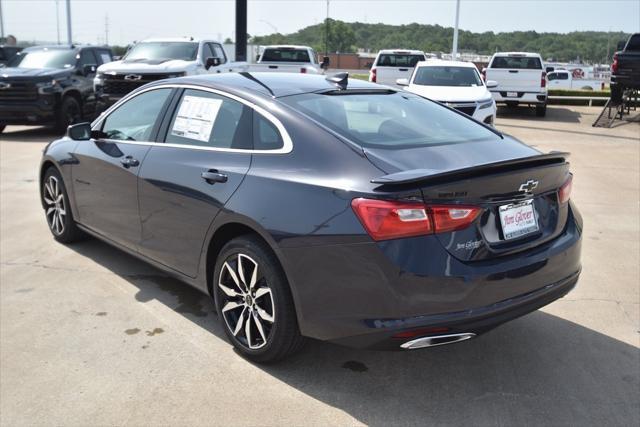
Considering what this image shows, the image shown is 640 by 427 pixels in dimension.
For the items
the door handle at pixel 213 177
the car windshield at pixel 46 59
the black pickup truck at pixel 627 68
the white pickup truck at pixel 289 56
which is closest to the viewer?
the door handle at pixel 213 177

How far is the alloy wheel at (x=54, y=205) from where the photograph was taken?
5586 millimetres

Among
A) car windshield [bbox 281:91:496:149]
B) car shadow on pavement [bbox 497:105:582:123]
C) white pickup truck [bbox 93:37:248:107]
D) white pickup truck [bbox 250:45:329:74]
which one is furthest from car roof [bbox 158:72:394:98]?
car shadow on pavement [bbox 497:105:582:123]

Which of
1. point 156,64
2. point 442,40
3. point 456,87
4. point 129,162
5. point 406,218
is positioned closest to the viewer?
point 406,218

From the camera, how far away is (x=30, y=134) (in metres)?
14.1

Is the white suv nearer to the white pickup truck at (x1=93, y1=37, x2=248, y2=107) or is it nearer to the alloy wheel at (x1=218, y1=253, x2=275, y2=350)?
the white pickup truck at (x1=93, y1=37, x2=248, y2=107)

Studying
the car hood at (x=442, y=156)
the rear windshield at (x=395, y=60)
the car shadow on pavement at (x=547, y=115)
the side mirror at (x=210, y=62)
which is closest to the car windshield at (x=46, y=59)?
the side mirror at (x=210, y=62)

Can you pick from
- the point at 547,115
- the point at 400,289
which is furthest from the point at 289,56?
the point at 400,289

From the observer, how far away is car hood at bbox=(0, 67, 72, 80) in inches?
517

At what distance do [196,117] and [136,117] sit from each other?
875 millimetres

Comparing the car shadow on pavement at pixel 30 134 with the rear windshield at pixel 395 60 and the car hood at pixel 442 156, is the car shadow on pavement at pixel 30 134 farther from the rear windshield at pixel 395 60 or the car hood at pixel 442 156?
the car hood at pixel 442 156

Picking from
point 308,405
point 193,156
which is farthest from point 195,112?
point 308,405

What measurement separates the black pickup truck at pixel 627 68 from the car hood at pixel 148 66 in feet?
37.0

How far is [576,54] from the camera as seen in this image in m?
122

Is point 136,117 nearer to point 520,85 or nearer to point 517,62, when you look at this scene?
point 520,85
